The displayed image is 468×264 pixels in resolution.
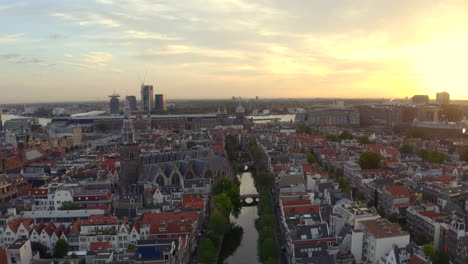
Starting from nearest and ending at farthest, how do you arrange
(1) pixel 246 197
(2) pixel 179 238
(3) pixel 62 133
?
(2) pixel 179 238 → (1) pixel 246 197 → (3) pixel 62 133

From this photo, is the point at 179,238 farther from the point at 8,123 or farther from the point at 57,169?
the point at 8,123

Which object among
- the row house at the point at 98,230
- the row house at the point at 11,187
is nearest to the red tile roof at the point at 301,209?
the row house at the point at 98,230

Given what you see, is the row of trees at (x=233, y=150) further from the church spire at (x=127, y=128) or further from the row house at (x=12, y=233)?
the row house at (x=12, y=233)

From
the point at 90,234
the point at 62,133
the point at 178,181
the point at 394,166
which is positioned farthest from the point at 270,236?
the point at 62,133

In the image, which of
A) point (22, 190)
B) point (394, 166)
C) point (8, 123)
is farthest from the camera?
point (8, 123)

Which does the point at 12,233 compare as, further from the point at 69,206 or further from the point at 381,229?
the point at 381,229

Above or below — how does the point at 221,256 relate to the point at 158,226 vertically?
below
